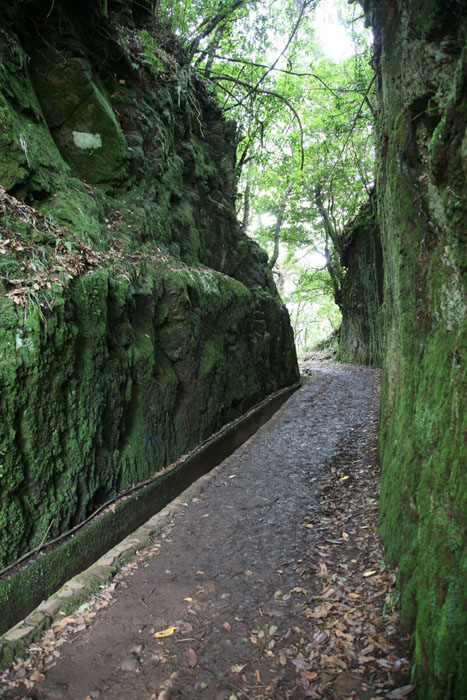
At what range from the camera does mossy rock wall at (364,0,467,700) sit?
2287 millimetres

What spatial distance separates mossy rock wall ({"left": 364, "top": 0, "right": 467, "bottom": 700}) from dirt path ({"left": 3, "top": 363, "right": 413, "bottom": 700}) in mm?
358

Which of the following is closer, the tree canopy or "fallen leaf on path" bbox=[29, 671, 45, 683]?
"fallen leaf on path" bbox=[29, 671, 45, 683]

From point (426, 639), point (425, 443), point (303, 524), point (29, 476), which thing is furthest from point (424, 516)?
point (29, 476)

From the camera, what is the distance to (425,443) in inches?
119

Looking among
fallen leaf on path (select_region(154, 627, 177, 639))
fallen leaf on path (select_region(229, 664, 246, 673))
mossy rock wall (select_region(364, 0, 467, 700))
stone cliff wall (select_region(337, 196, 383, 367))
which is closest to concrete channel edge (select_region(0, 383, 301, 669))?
fallen leaf on path (select_region(154, 627, 177, 639))

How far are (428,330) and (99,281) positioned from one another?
330 cm

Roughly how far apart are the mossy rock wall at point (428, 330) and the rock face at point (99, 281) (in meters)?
2.91

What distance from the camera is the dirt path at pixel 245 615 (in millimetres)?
2713

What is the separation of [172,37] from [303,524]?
10.9 meters

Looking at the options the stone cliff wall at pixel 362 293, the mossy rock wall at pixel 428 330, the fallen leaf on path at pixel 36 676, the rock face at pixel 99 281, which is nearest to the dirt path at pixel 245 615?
the fallen leaf on path at pixel 36 676

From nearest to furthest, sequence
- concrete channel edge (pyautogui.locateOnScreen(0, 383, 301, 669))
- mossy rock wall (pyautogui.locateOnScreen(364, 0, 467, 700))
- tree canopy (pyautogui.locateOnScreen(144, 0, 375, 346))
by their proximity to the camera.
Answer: mossy rock wall (pyautogui.locateOnScreen(364, 0, 467, 700)), concrete channel edge (pyautogui.locateOnScreen(0, 383, 301, 669)), tree canopy (pyautogui.locateOnScreen(144, 0, 375, 346))

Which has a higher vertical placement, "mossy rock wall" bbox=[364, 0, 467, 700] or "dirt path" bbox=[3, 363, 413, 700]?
"mossy rock wall" bbox=[364, 0, 467, 700]

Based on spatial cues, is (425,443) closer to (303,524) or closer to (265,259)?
(303,524)

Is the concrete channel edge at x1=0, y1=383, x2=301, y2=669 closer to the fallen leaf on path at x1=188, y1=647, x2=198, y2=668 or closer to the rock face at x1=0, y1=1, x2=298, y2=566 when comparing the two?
the rock face at x1=0, y1=1, x2=298, y2=566
